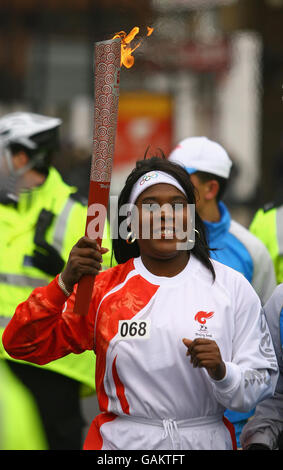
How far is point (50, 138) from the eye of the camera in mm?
5250

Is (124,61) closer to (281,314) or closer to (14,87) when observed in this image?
(281,314)

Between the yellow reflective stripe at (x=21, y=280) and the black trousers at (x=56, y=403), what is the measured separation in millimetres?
430

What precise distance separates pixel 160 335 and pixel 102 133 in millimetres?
680

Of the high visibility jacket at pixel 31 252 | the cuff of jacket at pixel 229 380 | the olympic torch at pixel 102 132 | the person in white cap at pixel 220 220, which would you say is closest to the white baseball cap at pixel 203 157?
the person in white cap at pixel 220 220

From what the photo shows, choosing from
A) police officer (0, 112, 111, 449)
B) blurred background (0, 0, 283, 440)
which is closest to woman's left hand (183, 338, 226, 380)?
police officer (0, 112, 111, 449)

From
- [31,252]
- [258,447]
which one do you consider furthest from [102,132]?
[31,252]

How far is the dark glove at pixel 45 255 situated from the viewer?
466cm

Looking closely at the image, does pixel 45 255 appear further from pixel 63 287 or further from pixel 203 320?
pixel 203 320

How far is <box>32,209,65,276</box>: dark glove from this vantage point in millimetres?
4664

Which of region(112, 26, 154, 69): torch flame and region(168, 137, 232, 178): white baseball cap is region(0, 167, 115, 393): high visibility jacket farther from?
region(112, 26, 154, 69): torch flame

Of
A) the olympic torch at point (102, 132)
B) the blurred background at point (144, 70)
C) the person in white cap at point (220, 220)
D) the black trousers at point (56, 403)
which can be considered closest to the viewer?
the olympic torch at point (102, 132)

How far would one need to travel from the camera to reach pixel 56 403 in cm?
484

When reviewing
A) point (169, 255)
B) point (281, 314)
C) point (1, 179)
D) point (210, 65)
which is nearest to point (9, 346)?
point (169, 255)

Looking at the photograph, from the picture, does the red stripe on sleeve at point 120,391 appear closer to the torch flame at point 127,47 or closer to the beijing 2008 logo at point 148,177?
the beijing 2008 logo at point 148,177
